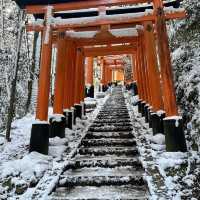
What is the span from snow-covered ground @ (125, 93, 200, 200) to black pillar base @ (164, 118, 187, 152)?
0.56 ft

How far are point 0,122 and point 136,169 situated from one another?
1537 cm

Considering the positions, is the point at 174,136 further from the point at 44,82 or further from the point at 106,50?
the point at 106,50

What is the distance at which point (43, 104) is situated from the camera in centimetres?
826

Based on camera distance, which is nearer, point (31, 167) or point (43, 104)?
point (31, 167)

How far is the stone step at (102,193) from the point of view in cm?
555

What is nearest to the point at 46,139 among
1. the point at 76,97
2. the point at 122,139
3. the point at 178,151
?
the point at 122,139

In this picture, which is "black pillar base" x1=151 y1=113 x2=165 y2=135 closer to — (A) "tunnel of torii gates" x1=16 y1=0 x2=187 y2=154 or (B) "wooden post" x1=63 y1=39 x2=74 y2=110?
(A) "tunnel of torii gates" x1=16 y1=0 x2=187 y2=154

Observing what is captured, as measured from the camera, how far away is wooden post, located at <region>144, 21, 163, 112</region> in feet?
31.9

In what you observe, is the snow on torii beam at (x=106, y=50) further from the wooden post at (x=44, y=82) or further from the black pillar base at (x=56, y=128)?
the wooden post at (x=44, y=82)

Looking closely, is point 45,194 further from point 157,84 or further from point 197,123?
point 157,84

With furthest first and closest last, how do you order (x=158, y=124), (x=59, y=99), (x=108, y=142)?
(x=59, y=99)
(x=158, y=124)
(x=108, y=142)

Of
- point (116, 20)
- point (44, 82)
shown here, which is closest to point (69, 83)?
point (44, 82)

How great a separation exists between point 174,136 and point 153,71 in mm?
2906

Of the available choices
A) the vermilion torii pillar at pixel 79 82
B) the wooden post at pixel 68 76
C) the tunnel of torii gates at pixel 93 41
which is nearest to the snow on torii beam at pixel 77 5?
the tunnel of torii gates at pixel 93 41
